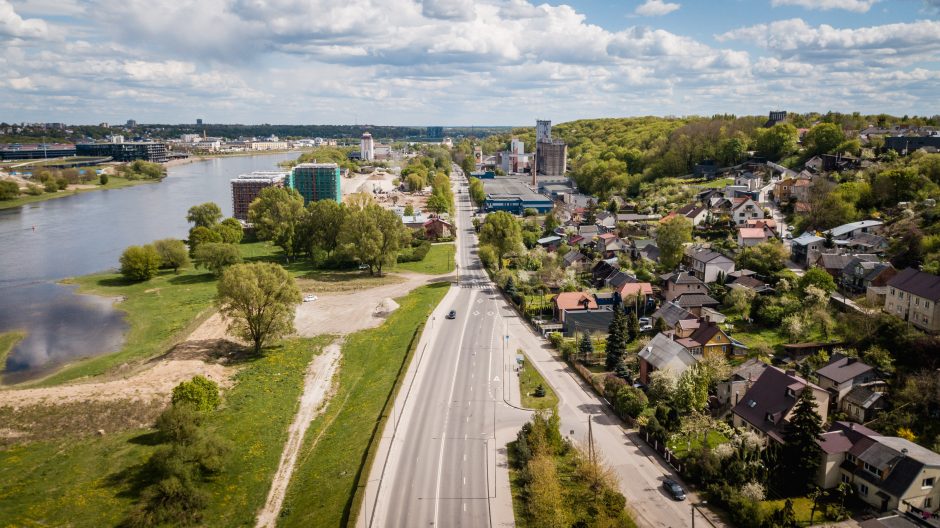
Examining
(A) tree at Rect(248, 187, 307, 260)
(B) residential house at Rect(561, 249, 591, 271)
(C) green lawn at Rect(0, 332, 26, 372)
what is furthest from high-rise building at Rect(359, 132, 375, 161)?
(C) green lawn at Rect(0, 332, 26, 372)

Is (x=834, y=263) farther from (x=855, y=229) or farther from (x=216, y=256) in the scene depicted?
(x=216, y=256)

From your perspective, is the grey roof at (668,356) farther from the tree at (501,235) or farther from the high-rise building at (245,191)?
the high-rise building at (245,191)

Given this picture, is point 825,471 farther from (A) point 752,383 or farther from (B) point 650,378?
(B) point 650,378

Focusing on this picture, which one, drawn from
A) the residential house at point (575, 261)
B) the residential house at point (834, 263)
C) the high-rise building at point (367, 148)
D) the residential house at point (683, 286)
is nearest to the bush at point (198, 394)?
the residential house at point (683, 286)

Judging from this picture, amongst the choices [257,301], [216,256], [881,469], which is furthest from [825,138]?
[216,256]

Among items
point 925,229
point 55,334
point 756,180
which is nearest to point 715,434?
point 925,229
